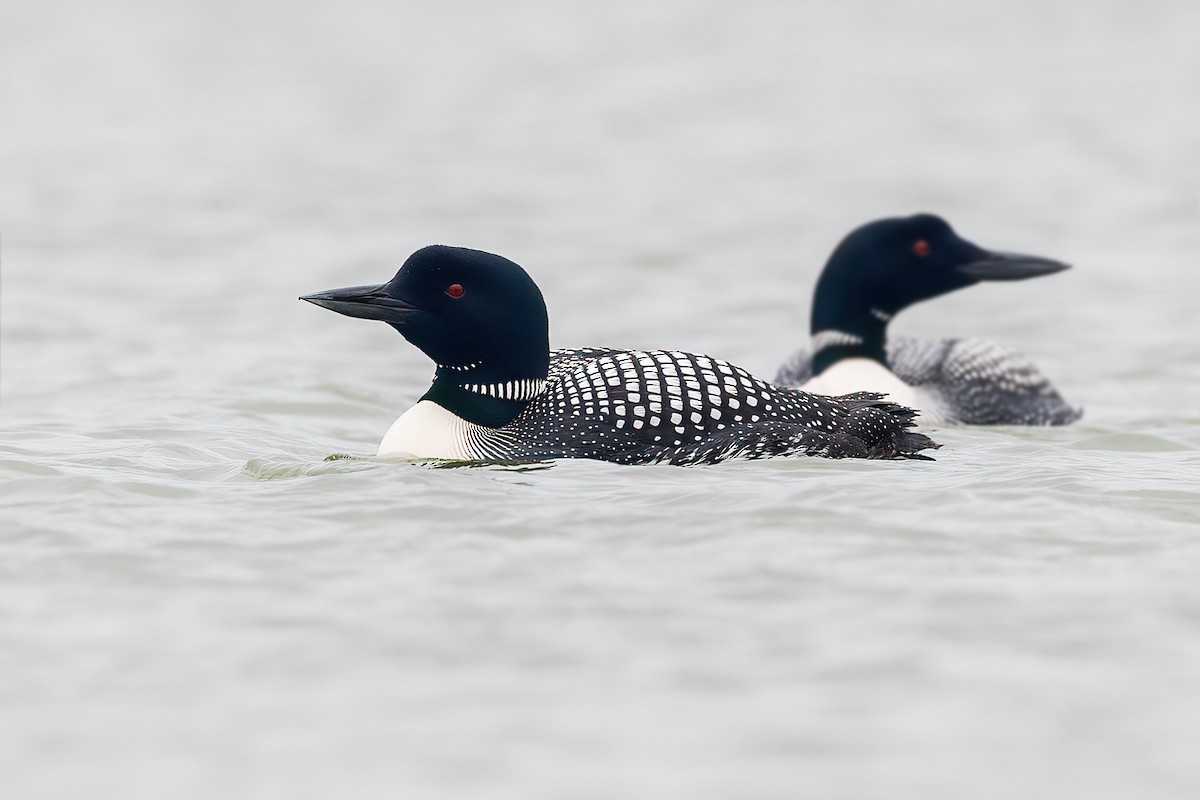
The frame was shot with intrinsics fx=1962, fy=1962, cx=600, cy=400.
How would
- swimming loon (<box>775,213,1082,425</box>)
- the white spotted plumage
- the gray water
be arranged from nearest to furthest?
the gray water, the white spotted plumage, swimming loon (<box>775,213,1082,425</box>)

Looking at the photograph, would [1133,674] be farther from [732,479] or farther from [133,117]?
[133,117]

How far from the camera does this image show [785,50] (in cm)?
1822

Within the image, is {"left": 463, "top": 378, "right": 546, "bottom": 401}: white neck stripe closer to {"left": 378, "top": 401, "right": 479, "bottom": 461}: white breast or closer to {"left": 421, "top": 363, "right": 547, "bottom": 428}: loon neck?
{"left": 421, "top": 363, "right": 547, "bottom": 428}: loon neck

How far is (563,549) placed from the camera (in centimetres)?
461

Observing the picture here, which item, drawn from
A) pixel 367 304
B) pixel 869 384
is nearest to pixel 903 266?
pixel 869 384

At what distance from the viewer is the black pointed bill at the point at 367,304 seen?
5684 millimetres

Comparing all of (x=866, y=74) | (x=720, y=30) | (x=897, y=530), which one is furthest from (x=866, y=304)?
(x=720, y=30)

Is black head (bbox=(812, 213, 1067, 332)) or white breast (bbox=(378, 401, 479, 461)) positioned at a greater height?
black head (bbox=(812, 213, 1067, 332))

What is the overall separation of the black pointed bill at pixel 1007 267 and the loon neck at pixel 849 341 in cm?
44

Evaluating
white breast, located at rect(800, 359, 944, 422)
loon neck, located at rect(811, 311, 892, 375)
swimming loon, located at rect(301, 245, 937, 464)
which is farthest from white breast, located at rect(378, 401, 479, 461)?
loon neck, located at rect(811, 311, 892, 375)

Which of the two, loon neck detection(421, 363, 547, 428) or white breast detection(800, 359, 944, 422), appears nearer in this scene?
loon neck detection(421, 363, 547, 428)

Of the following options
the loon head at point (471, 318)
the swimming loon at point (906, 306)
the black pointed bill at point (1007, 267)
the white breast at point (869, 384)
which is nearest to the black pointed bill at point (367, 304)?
the loon head at point (471, 318)

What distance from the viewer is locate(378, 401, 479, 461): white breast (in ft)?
18.3

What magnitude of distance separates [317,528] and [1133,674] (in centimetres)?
201
